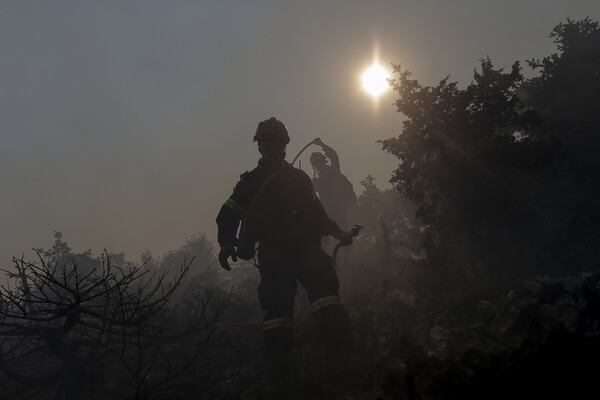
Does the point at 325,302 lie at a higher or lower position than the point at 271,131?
lower

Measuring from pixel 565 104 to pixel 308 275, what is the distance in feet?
53.2

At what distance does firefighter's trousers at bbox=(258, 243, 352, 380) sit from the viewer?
3.83m

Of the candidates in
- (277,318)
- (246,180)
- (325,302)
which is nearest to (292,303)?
(277,318)

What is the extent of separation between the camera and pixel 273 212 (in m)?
4.97

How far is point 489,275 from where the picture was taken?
9.67 metres

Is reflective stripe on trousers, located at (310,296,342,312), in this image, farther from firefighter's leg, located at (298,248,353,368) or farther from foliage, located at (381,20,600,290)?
foliage, located at (381,20,600,290)

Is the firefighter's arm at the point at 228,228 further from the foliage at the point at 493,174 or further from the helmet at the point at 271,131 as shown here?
the foliage at the point at 493,174

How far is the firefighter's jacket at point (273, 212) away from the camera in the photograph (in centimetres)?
486

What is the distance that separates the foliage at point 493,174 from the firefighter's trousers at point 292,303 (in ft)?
20.6

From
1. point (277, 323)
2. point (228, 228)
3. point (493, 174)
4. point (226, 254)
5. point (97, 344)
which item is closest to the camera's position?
point (277, 323)

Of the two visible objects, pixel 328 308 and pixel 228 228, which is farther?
pixel 228 228

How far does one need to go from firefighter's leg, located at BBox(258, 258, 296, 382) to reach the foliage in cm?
661

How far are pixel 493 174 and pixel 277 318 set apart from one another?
31.8 feet

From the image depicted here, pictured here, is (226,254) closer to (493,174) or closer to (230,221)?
(230,221)
